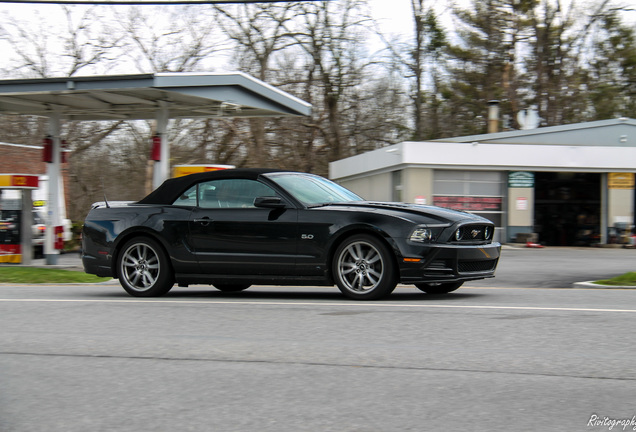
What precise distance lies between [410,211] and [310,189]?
54.2 inches

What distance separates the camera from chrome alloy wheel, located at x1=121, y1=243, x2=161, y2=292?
31.0 ft

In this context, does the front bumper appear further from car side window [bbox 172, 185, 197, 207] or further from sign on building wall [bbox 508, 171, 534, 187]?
sign on building wall [bbox 508, 171, 534, 187]

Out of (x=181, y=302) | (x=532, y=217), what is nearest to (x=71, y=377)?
(x=181, y=302)

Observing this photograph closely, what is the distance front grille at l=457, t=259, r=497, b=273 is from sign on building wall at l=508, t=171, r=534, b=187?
22.0m

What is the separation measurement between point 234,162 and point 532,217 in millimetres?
13730

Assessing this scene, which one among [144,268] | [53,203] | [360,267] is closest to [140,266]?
[144,268]

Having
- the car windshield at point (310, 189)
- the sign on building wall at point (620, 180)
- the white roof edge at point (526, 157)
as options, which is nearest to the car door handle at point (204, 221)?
the car windshield at point (310, 189)

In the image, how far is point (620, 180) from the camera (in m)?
30.4

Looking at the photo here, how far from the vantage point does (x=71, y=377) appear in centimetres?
496

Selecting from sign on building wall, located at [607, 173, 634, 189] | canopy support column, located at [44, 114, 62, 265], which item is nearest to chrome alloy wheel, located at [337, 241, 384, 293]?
canopy support column, located at [44, 114, 62, 265]

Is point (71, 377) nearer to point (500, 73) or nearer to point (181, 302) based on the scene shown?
point (181, 302)

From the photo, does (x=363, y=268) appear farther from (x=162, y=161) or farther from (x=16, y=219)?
(x=16, y=219)

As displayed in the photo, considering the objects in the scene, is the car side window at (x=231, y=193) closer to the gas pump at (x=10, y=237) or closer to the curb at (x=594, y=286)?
the curb at (x=594, y=286)

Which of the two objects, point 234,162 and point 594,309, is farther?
point 234,162
